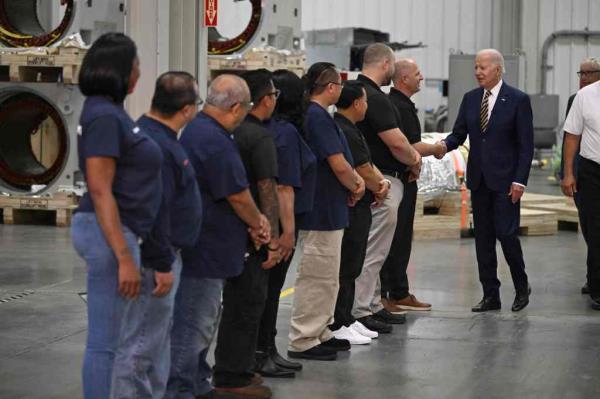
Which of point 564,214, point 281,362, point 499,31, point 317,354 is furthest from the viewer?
point 499,31

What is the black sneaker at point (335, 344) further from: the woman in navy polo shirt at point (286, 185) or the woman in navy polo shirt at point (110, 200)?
the woman in navy polo shirt at point (110, 200)

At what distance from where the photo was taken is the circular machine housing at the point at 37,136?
13398 mm

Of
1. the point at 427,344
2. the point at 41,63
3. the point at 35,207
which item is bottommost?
the point at 427,344

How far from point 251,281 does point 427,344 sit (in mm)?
2019

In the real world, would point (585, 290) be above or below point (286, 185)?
below

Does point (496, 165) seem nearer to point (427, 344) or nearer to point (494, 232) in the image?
point (494, 232)

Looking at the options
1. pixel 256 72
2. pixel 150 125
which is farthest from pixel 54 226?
pixel 150 125

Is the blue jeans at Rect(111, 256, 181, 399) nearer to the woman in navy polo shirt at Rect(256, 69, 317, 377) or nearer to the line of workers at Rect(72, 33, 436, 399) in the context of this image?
the line of workers at Rect(72, 33, 436, 399)

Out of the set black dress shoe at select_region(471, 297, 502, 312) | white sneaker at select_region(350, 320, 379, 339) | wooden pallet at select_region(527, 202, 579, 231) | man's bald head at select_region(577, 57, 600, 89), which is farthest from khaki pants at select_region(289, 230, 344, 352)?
wooden pallet at select_region(527, 202, 579, 231)

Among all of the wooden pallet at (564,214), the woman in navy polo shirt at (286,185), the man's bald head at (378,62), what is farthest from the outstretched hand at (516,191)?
the wooden pallet at (564,214)

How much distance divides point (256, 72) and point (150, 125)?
1.17 metres

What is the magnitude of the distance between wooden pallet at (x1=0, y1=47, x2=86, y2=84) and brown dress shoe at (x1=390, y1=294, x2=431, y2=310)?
603 centimetres

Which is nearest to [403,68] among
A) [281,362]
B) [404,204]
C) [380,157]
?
[380,157]

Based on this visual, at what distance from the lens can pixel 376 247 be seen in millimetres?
7699
